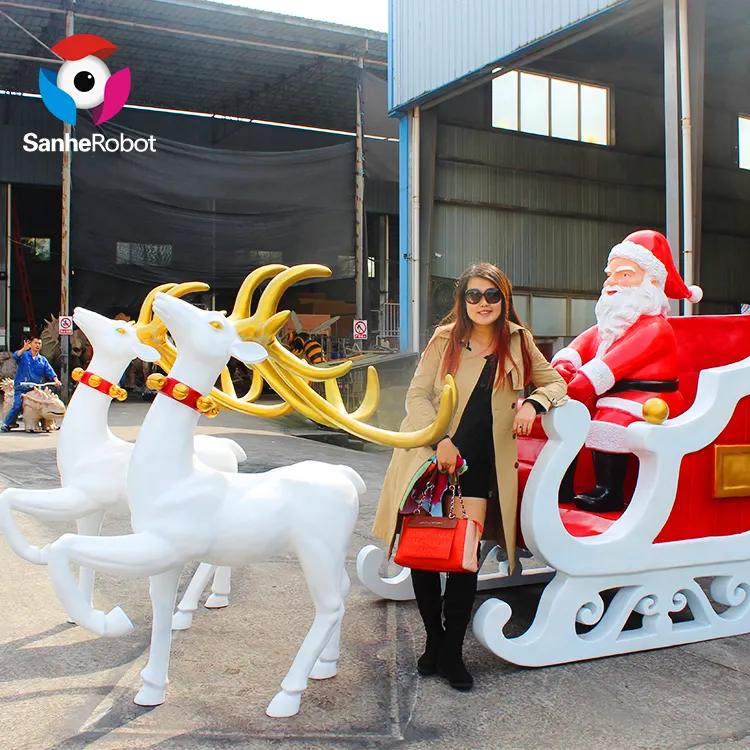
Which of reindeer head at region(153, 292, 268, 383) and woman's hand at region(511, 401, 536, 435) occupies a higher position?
reindeer head at region(153, 292, 268, 383)

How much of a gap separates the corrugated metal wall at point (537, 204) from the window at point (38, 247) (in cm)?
1464

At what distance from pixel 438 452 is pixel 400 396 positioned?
29.6ft

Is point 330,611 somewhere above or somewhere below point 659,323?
below

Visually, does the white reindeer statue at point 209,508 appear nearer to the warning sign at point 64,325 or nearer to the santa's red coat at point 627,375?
the santa's red coat at point 627,375

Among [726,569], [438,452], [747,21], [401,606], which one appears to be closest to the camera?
[438,452]

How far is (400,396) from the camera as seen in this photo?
39.6 feet

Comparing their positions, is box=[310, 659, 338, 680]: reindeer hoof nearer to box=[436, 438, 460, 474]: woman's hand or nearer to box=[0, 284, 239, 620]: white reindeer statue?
box=[436, 438, 460, 474]: woman's hand

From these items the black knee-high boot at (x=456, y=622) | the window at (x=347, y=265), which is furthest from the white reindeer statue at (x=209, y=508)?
the window at (x=347, y=265)

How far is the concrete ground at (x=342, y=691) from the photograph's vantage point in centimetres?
262

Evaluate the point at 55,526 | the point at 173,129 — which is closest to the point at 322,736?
the point at 55,526

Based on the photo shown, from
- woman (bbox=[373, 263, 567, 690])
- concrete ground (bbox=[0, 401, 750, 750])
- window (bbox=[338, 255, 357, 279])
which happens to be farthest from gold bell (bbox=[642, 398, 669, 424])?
window (bbox=[338, 255, 357, 279])

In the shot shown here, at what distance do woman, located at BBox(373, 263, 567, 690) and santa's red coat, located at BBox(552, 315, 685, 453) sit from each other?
1.77ft

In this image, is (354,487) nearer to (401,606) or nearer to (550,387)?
(550,387)

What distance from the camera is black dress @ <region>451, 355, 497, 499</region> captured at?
3.20 meters
